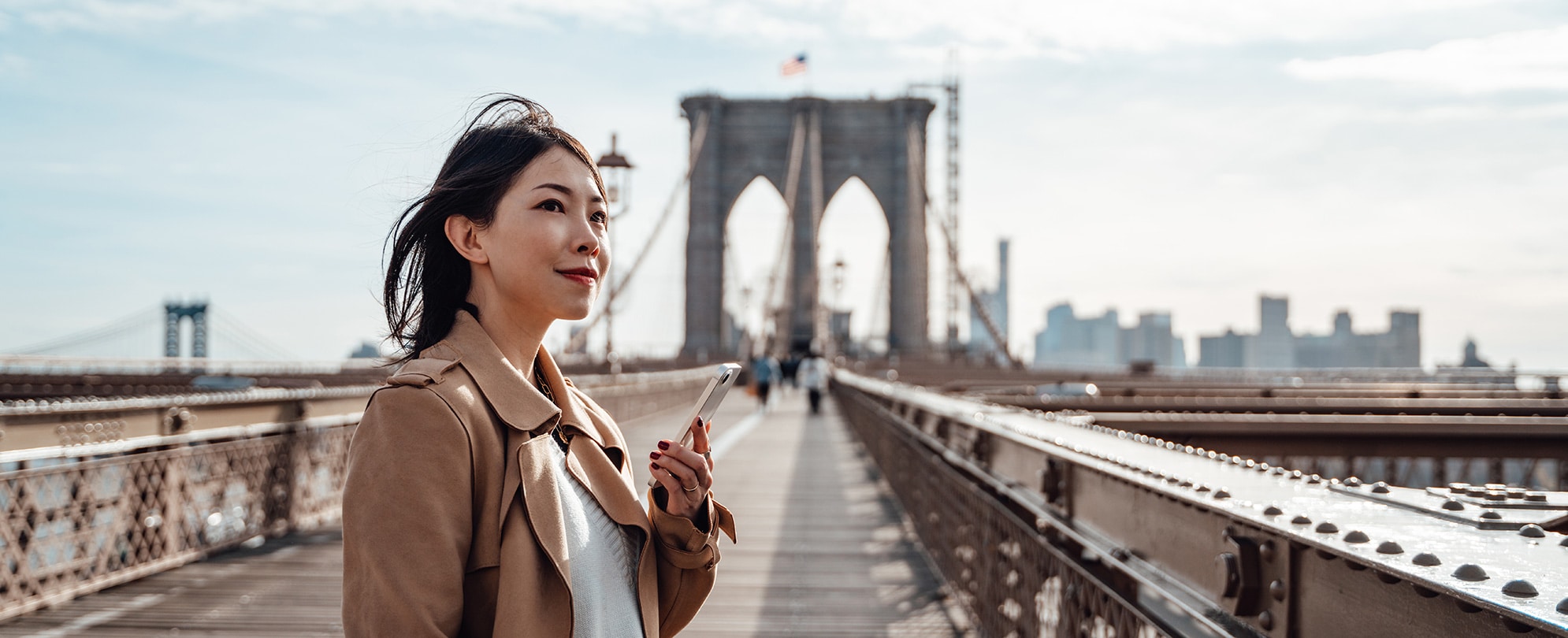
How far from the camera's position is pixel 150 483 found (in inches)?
224

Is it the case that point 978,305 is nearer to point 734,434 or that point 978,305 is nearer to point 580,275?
point 734,434

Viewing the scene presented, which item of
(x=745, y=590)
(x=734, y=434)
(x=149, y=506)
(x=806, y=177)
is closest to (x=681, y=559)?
(x=745, y=590)

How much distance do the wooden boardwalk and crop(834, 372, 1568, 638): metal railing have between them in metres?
1.25

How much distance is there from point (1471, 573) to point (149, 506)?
5960mm

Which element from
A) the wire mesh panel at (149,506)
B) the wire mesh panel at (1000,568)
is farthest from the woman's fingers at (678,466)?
the wire mesh panel at (149,506)

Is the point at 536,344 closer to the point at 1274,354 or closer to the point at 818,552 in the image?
the point at 818,552

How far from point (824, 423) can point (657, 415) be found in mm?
2871

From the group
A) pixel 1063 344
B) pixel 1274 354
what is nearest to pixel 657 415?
pixel 1274 354

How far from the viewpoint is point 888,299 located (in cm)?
5166

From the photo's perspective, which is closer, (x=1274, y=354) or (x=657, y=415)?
(x=657, y=415)

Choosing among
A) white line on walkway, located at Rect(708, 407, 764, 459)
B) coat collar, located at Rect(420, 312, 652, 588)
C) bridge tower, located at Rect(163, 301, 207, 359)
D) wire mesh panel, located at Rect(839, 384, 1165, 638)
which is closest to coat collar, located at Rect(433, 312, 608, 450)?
coat collar, located at Rect(420, 312, 652, 588)

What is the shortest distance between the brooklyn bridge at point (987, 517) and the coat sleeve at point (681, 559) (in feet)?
1.38

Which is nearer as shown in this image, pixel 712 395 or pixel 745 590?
pixel 712 395

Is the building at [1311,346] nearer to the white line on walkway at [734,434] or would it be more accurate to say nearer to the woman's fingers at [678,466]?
the white line on walkway at [734,434]
